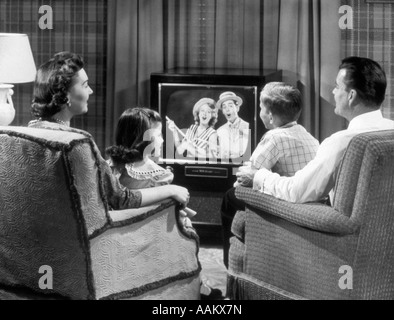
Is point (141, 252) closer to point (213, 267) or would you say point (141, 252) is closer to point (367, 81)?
point (367, 81)

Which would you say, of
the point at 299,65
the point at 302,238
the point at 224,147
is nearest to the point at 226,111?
the point at 224,147

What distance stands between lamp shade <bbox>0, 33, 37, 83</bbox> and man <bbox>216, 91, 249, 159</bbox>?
110cm

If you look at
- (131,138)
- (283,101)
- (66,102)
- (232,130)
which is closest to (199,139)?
(232,130)

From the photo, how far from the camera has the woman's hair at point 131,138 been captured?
3.07m

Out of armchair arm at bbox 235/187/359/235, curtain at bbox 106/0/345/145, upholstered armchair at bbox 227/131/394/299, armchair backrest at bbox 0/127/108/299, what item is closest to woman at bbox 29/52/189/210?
armchair backrest at bbox 0/127/108/299

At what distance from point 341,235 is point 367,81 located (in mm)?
596

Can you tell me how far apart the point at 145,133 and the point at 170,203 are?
0.33 meters

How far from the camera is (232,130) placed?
437 cm

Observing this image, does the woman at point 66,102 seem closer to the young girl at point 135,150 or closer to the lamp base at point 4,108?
the young girl at point 135,150

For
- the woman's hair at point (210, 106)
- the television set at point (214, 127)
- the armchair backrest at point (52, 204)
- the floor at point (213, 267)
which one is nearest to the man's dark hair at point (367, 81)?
the armchair backrest at point (52, 204)

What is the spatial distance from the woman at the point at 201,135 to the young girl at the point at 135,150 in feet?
4.15

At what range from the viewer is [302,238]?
280 centimetres

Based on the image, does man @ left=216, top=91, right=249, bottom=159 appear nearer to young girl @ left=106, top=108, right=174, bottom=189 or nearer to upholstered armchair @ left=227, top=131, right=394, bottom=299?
young girl @ left=106, top=108, right=174, bottom=189

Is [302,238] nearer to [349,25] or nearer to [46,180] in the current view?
[46,180]
